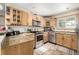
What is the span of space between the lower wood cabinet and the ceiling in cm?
51

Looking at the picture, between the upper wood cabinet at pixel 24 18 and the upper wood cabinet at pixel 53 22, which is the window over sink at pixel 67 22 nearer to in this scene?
the upper wood cabinet at pixel 53 22

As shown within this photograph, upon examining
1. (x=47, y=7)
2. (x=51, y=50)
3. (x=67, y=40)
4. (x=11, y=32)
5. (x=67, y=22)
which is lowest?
(x=51, y=50)

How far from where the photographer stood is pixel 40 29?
4.86 ft

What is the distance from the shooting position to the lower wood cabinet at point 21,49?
1.34 metres

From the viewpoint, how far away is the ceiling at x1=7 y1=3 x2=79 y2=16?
53.7 inches

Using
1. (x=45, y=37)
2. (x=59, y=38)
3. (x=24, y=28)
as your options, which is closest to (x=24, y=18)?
(x=24, y=28)

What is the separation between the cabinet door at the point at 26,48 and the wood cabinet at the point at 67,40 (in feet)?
1.42

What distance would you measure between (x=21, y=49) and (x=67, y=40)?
0.72 metres

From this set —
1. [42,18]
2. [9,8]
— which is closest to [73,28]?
[42,18]

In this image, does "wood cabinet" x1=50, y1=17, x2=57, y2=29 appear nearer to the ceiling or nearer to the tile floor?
the ceiling

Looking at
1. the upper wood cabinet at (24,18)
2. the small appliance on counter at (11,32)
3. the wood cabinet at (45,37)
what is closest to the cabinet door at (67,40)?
the wood cabinet at (45,37)

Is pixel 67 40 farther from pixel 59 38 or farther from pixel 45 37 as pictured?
pixel 45 37

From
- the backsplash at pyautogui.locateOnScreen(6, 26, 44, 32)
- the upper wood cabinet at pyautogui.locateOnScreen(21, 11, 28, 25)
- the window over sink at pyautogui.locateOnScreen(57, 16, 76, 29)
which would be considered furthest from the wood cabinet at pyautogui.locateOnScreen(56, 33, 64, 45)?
the upper wood cabinet at pyautogui.locateOnScreen(21, 11, 28, 25)

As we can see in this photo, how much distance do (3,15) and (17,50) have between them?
1.79 feet
